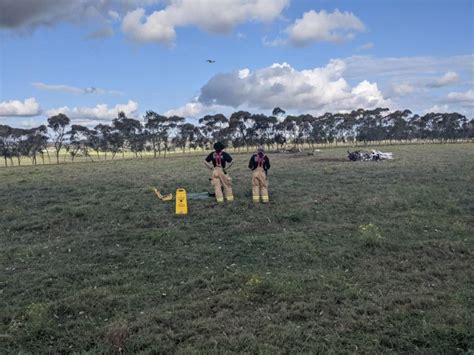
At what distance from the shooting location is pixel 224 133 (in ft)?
262

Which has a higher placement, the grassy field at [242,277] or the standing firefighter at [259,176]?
the standing firefighter at [259,176]

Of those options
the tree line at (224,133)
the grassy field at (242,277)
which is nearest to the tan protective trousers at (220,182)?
the grassy field at (242,277)

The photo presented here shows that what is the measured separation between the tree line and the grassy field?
55392 millimetres

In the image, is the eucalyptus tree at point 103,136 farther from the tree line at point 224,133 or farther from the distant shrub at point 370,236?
the distant shrub at point 370,236

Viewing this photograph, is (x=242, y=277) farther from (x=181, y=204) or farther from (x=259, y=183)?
(x=259, y=183)

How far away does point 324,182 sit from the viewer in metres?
18.0

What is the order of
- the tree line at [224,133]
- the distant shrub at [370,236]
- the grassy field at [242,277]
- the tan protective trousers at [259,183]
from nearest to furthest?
the grassy field at [242,277] → the distant shrub at [370,236] → the tan protective trousers at [259,183] → the tree line at [224,133]

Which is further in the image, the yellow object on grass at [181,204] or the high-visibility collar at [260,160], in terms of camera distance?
the high-visibility collar at [260,160]

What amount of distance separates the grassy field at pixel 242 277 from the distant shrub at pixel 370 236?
1.0 inches

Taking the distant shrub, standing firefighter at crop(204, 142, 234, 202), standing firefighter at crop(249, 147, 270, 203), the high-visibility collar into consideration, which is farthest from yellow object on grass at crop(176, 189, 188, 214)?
the distant shrub

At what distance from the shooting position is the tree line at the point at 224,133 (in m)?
66.1

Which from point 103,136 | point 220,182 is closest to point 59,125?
point 103,136

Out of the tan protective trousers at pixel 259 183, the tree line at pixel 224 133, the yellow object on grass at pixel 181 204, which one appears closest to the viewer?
the yellow object on grass at pixel 181 204

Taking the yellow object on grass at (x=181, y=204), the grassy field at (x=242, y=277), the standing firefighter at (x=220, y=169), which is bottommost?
the grassy field at (x=242, y=277)
